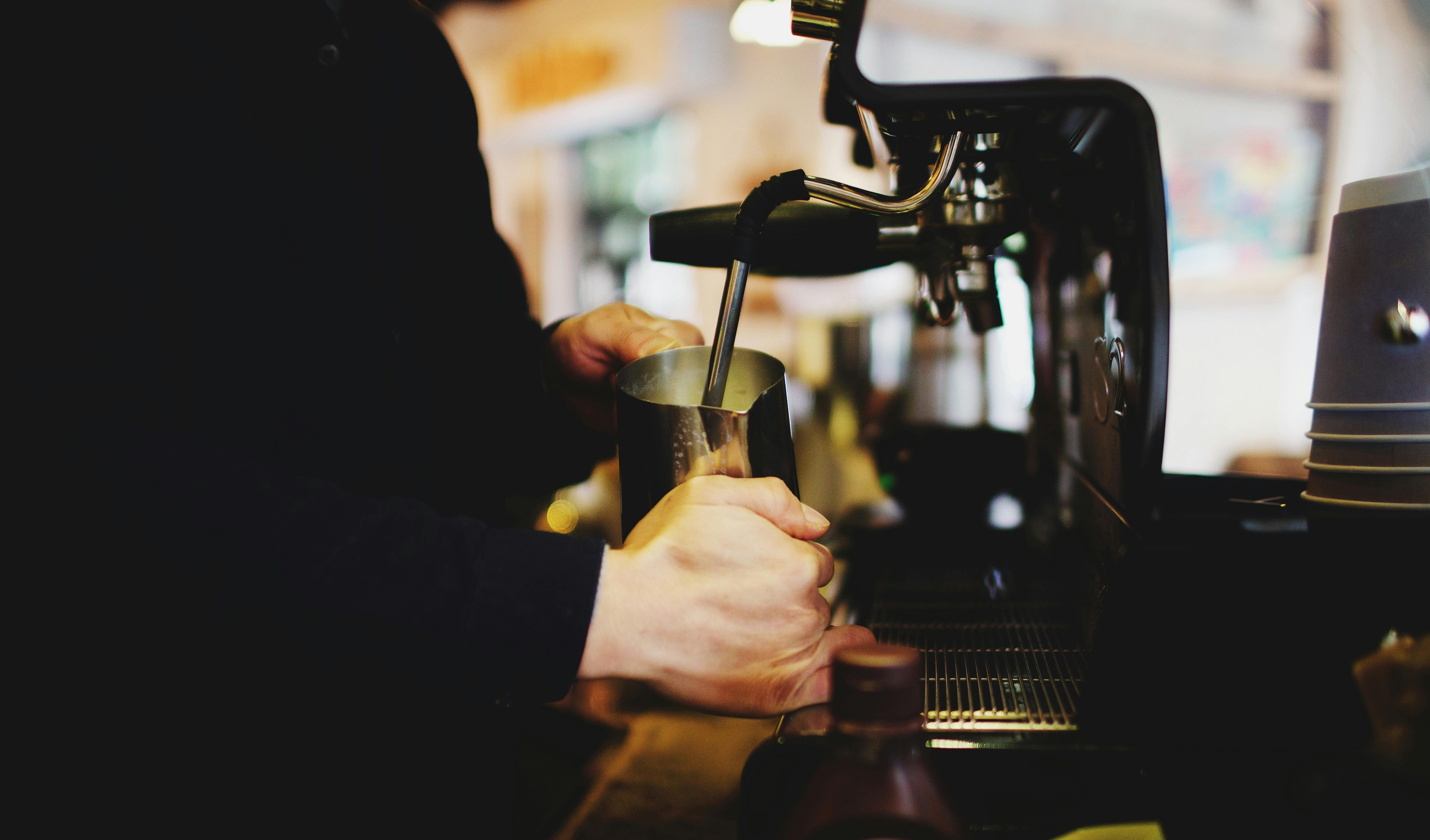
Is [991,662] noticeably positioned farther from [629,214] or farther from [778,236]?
[629,214]

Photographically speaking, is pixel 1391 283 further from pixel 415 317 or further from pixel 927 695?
pixel 415 317

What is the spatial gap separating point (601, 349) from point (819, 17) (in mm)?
325

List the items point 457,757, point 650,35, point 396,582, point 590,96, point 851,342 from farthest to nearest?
point 590,96 < point 650,35 < point 851,342 < point 457,757 < point 396,582

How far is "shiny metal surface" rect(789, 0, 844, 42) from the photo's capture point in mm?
416

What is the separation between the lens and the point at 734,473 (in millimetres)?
421

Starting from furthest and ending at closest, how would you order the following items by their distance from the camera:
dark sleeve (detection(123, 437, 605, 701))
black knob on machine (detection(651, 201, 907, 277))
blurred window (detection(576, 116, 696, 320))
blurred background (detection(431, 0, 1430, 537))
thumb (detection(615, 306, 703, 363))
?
blurred window (detection(576, 116, 696, 320)) → blurred background (detection(431, 0, 1430, 537)) → thumb (detection(615, 306, 703, 363)) → black knob on machine (detection(651, 201, 907, 277)) → dark sleeve (detection(123, 437, 605, 701))

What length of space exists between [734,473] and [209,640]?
1.09 feet

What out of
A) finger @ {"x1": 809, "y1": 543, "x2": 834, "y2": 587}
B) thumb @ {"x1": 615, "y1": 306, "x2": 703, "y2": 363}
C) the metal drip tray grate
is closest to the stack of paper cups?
the metal drip tray grate

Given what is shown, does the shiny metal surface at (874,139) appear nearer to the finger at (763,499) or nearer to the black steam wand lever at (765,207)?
the black steam wand lever at (765,207)

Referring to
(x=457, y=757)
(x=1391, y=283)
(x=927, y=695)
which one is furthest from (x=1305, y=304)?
(x=457, y=757)

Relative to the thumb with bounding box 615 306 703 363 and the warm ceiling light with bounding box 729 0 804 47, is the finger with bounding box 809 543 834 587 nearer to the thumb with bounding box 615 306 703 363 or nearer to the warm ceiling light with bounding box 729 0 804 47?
the thumb with bounding box 615 306 703 363

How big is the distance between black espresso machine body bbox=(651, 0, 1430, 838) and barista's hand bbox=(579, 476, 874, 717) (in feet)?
0.12

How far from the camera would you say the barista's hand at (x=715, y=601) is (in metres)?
0.39

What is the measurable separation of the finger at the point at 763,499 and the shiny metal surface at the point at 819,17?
0.24m
